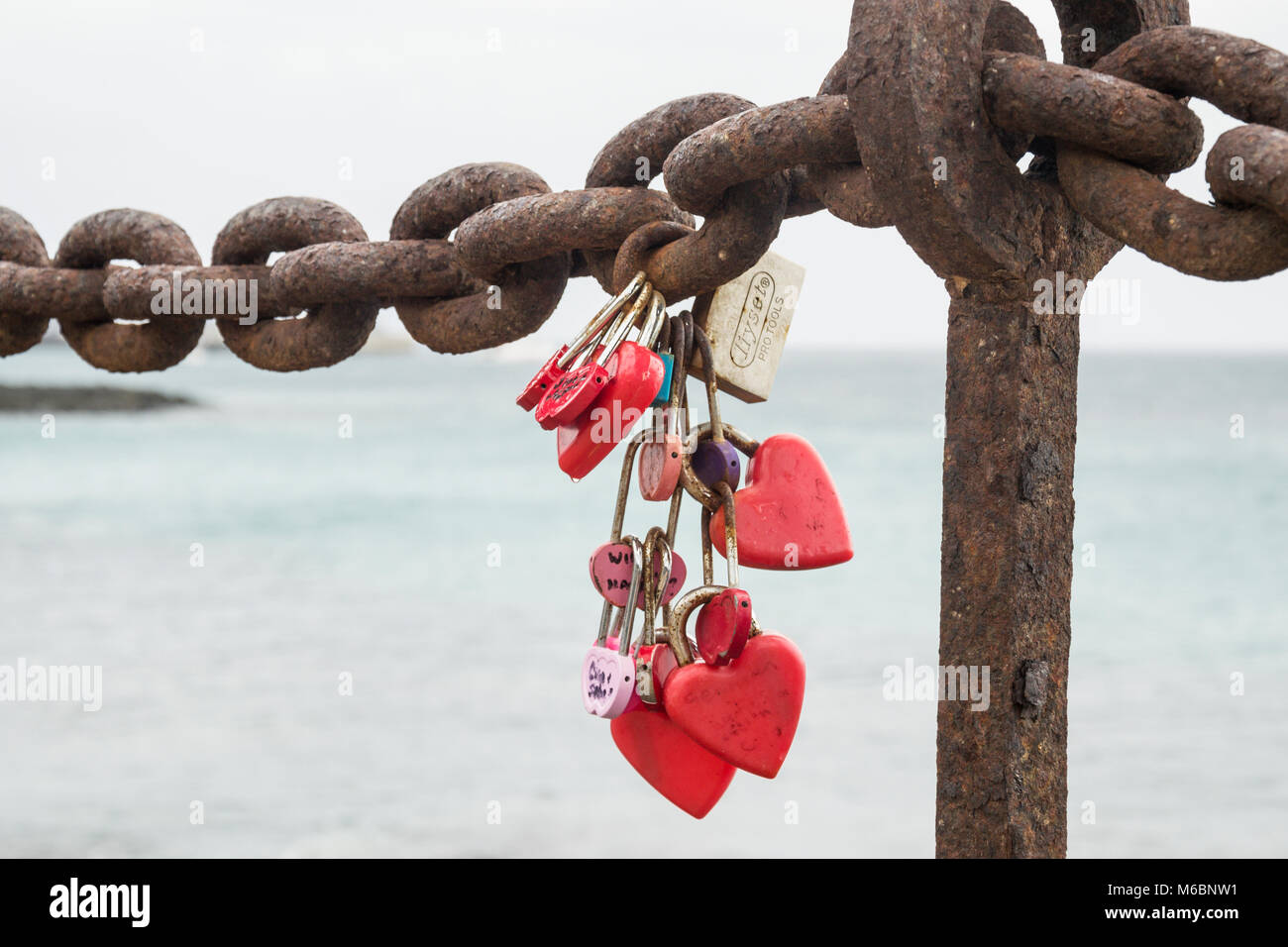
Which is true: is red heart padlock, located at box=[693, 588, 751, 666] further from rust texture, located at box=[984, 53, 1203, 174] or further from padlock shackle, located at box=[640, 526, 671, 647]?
rust texture, located at box=[984, 53, 1203, 174]

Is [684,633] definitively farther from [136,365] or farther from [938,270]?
[136,365]

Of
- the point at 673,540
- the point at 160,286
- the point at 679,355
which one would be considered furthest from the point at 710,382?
the point at 160,286

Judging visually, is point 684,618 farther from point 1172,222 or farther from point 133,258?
point 133,258

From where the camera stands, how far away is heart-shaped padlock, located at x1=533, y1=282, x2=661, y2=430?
1.08 m

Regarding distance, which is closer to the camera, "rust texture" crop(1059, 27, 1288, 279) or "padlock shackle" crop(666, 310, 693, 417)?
"rust texture" crop(1059, 27, 1288, 279)

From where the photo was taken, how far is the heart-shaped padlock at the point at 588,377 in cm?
108

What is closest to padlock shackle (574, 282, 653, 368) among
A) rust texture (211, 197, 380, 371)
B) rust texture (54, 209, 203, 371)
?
rust texture (211, 197, 380, 371)

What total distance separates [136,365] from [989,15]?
1085mm

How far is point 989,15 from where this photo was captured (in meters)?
1.02

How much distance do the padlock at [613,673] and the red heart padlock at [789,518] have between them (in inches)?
3.0

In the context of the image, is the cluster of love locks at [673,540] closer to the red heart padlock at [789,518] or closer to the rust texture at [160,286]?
the red heart padlock at [789,518]

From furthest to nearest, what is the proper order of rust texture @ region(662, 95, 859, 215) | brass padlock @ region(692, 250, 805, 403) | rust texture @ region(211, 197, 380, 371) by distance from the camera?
rust texture @ region(211, 197, 380, 371), brass padlock @ region(692, 250, 805, 403), rust texture @ region(662, 95, 859, 215)

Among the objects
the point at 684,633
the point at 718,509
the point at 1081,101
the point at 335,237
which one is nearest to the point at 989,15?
the point at 1081,101

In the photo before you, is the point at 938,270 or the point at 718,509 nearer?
the point at 938,270
